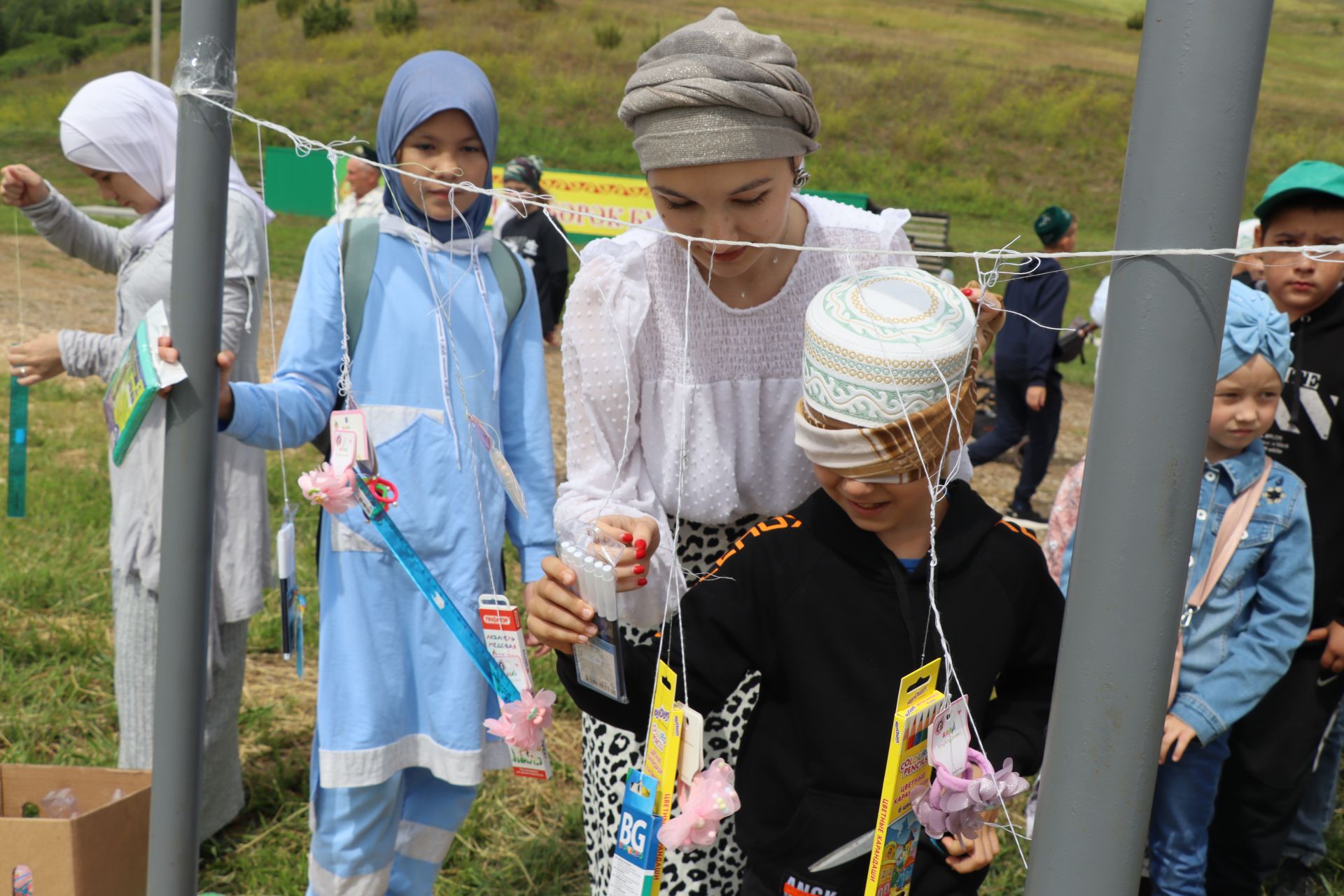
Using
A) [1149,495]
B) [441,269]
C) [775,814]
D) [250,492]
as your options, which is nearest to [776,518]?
[775,814]

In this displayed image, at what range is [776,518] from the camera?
5.13 feet

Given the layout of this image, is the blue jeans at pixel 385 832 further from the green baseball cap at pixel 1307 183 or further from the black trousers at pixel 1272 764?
the green baseball cap at pixel 1307 183

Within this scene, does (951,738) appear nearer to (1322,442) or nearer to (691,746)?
(691,746)

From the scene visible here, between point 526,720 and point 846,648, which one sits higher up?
point 846,648

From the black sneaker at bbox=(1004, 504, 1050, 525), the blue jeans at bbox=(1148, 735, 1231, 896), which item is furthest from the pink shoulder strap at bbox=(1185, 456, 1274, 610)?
the black sneaker at bbox=(1004, 504, 1050, 525)

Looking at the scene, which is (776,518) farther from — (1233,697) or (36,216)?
(36,216)

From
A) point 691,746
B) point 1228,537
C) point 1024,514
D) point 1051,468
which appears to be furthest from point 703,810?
point 1051,468

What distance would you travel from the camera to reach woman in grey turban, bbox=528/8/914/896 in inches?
59.4

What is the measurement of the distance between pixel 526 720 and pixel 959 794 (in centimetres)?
73

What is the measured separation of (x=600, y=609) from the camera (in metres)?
1.38

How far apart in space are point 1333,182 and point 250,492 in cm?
253

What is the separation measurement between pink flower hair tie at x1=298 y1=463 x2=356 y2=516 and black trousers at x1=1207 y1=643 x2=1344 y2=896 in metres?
2.00

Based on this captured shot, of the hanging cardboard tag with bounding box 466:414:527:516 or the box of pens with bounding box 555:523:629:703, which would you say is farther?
the hanging cardboard tag with bounding box 466:414:527:516

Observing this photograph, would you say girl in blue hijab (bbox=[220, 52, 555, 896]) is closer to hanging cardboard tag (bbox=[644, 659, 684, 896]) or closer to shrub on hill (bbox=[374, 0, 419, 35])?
hanging cardboard tag (bbox=[644, 659, 684, 896])
